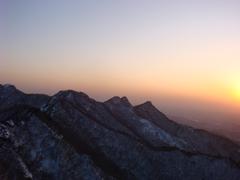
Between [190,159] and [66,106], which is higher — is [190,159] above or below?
below

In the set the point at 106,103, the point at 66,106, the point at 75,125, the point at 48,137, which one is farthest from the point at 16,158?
the point at 106,103

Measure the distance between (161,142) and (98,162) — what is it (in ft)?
87.7

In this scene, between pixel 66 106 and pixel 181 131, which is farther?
pixel 181 131

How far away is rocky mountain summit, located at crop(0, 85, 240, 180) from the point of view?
185ft

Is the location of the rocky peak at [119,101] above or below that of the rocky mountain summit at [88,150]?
above

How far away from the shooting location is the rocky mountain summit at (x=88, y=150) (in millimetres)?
56344

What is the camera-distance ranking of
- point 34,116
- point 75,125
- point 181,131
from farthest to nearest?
point 181,131 < point 75,125 < point 34,116

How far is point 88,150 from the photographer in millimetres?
64625

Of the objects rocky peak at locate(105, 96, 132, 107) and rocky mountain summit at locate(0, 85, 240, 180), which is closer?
rocky mountain summit at locate(0, 85, 240, 180)

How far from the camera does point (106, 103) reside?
10444 cm

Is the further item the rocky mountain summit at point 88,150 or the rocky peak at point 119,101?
the rocky peak at point 119,101

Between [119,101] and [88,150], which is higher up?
[119,101]

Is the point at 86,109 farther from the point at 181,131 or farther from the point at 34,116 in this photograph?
the point at 181,131

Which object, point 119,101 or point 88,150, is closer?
point 88,150
